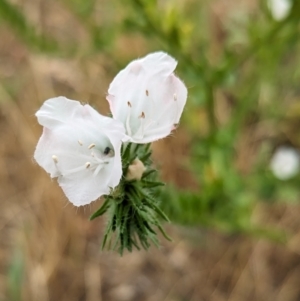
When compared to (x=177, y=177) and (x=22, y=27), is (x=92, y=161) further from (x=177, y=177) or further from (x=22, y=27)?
(x=177, y=177)

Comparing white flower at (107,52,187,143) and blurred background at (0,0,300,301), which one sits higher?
white flower at (107,52,187,143)

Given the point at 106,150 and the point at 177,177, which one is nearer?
the point at 106,150

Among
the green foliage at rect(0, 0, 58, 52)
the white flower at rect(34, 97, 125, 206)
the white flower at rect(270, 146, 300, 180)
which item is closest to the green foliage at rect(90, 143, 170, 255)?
the white flower at rect(34, 97, 125, 206)

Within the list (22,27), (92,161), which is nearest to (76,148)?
(92,161)

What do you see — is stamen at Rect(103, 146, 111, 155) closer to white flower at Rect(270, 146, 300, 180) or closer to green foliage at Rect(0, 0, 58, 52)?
green foliage at Rect(0, 0, 58, 52)

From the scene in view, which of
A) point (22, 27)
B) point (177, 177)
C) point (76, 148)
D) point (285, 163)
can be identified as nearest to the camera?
point (76, 148)

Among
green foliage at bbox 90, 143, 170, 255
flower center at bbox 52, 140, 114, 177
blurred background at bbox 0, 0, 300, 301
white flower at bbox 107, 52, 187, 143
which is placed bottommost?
blurred background at bbox 0, 0, 300, 301
